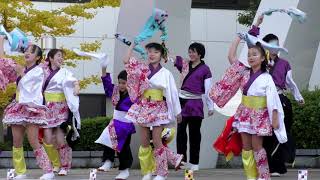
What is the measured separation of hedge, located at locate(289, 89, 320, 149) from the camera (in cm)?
1201

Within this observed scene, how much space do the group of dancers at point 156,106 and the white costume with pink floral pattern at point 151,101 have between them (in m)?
0.01

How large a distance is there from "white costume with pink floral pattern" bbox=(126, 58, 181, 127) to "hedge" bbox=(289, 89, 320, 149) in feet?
11.7

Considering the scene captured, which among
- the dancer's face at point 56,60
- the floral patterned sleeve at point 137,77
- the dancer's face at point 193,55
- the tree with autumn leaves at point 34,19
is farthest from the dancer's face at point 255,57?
the tree with autumn leaves at point 34,19

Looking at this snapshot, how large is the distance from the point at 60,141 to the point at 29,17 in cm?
545

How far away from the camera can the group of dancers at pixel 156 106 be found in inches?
337

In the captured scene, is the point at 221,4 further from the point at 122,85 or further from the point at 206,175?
the point at 122,85

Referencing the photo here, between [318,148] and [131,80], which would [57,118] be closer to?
[131,80]

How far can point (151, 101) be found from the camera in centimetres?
920

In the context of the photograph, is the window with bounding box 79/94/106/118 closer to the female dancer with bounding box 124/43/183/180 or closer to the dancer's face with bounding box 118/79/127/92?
the dancer's face with bounding box 118/79/127/92

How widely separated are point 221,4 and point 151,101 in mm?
18902

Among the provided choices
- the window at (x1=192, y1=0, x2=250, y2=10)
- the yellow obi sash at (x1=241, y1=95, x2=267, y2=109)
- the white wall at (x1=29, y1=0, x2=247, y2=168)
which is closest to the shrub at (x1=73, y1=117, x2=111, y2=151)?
the yellow obi sash at (x1=241, y1=95, x2=267, y2=109)

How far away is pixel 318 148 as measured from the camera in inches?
484

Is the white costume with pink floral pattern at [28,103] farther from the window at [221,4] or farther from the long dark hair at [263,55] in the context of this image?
the window at [221,4]

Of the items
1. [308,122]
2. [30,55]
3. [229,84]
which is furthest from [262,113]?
[308,122]
